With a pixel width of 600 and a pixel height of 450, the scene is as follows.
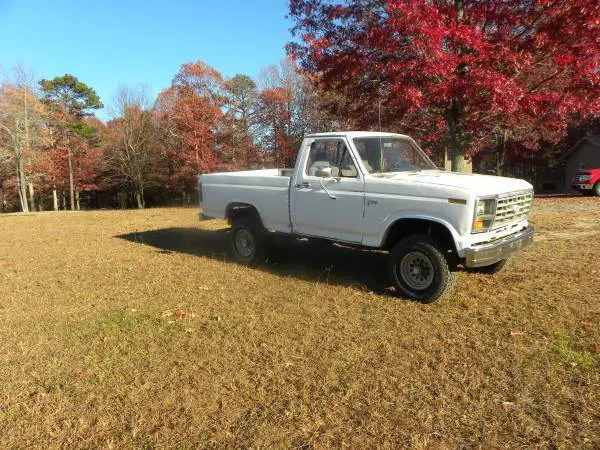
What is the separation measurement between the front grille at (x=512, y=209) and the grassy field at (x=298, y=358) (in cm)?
88

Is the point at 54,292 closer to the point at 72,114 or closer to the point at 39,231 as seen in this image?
the point at 39,231

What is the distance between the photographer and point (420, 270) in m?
5.25

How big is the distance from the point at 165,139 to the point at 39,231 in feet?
63.9

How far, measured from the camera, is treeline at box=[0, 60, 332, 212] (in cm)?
2527

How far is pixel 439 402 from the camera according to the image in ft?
10.4

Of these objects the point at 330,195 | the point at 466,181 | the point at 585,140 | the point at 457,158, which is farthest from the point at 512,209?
the point at 585,140

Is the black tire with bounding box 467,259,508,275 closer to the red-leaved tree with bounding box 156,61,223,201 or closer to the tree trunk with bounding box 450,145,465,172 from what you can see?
the tree trunk with bounding box 450,145,465,172

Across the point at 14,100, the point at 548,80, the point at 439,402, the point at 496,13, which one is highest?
the point at 14,100

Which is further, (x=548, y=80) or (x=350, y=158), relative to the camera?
(x=548, y=80)

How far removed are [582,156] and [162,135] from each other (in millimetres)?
28649

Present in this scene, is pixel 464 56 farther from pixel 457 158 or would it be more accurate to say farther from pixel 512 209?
pixel 512 209

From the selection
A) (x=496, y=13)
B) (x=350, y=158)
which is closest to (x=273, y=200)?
(x=350, y=158)

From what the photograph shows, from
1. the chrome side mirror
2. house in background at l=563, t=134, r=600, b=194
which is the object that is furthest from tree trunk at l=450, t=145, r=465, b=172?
house in background at l=563, t=134, r=600, b=194

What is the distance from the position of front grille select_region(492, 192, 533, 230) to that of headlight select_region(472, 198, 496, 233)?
4.2 inches
